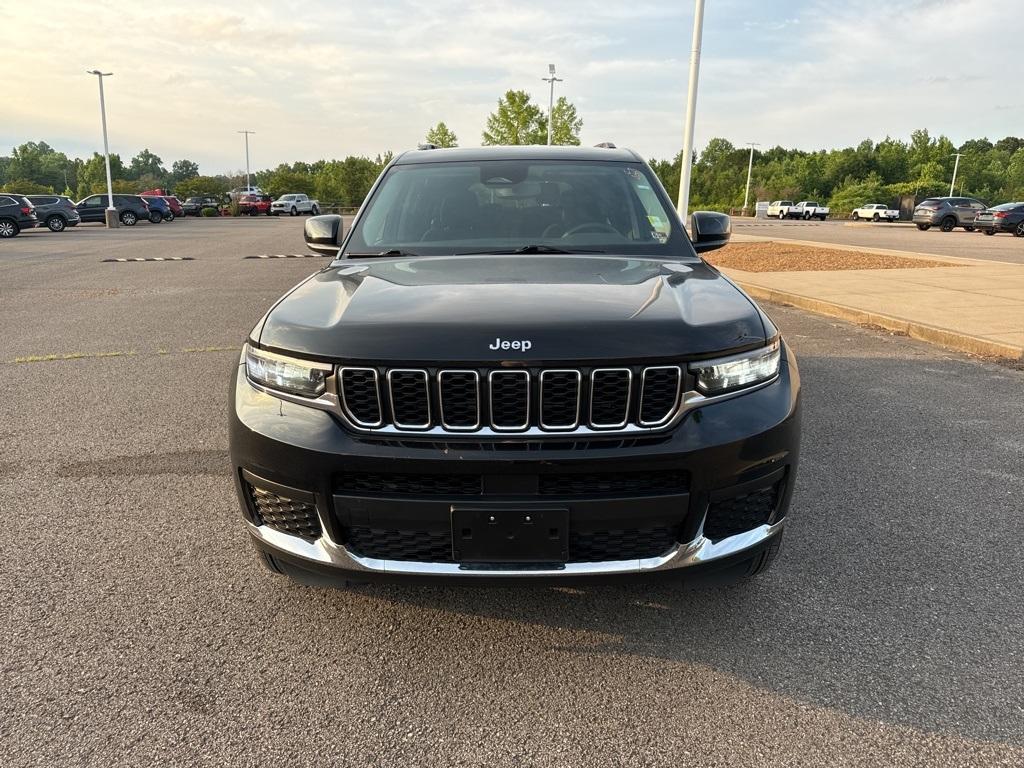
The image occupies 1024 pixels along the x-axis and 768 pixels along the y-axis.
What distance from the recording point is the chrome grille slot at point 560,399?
2.25 metres

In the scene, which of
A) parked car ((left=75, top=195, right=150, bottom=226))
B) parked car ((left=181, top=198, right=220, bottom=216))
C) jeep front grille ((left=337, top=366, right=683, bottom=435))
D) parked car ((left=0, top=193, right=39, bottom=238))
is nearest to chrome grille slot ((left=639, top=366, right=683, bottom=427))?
jeep front grille ((left=337, top=366, right=683, bottom=435))

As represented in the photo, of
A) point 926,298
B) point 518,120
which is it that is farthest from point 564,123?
point 926,298

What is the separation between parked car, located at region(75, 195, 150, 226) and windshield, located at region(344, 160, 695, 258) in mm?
43667

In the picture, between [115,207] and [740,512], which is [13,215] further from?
[740,512]

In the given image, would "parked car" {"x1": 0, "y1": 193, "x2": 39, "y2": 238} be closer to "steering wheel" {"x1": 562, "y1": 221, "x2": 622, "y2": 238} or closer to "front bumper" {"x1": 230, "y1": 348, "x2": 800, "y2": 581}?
"steering wheel" {"x1": 562, "y1": 221, "x2": 622, "y2": 238}

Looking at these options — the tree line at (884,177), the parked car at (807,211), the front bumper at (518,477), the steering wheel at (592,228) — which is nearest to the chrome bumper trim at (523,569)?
the front bumper at (518,477)

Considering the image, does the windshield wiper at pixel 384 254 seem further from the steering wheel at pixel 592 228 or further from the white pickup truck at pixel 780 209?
the white pickup truck at pixel 780 209

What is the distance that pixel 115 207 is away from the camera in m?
41.4

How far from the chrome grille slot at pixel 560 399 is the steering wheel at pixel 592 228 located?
153 cm

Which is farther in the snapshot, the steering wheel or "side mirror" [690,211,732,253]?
"side mirror" [690,211,732,253]

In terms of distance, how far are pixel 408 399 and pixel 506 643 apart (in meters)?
0.99

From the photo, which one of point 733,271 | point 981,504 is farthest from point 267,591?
point 733,271

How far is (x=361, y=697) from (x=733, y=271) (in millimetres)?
13834

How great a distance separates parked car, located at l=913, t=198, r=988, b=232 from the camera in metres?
37.2
